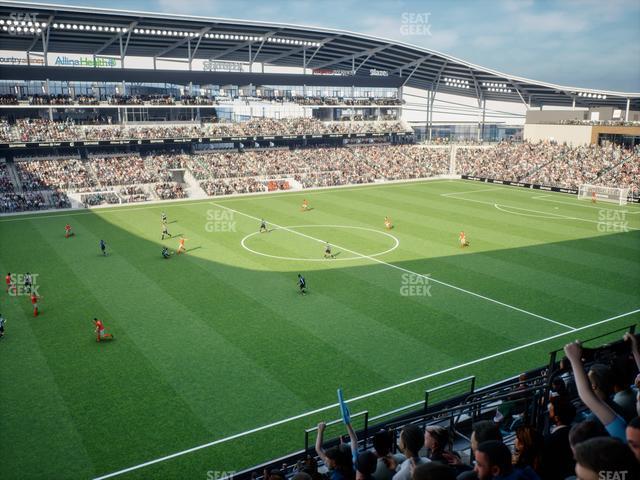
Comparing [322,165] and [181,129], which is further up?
[181,129]

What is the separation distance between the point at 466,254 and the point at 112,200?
3615 cm

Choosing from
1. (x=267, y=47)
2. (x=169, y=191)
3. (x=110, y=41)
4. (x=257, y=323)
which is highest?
(x=267, y=47)

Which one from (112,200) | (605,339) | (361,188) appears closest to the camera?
(605,339)

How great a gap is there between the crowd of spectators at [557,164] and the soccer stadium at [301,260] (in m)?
0.33

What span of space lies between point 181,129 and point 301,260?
40040 millimetres

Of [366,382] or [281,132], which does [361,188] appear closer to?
[281,132]

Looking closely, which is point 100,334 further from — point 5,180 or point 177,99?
point 177,99

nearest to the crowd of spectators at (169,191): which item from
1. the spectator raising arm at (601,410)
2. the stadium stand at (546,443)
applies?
the stadium stand at (546,443)

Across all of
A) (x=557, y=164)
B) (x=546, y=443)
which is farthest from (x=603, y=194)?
(x=546, y=443)

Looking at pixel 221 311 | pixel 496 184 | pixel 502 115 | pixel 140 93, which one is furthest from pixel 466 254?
pixel 502 115

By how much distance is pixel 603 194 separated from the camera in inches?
2178

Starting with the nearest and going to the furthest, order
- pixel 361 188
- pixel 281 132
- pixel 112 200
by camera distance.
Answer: pixel 112 200 < pixel 361 188 < pixel 281 132

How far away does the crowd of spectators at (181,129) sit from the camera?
188 feet

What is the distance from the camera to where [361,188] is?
62.8m
